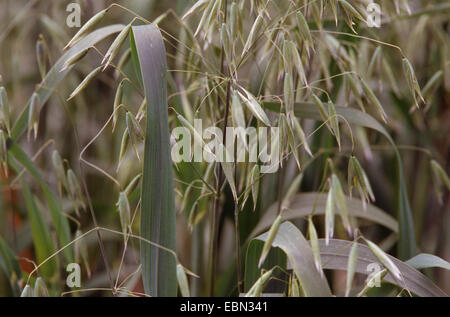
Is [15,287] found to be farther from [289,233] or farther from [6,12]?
[6,12]

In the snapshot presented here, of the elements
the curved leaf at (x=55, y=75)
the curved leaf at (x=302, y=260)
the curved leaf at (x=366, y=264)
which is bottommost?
the curved leaf at (x=366, y=264)

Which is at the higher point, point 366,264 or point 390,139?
point 390,139

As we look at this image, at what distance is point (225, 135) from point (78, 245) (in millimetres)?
227

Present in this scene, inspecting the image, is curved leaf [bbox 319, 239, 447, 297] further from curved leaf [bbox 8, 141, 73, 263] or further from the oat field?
curved leaf [bbox 8, 141, 73, 263]

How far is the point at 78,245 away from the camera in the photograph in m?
0.55

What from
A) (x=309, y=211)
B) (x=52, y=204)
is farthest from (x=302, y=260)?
(x=52, y=204)

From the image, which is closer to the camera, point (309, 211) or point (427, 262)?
point (427, 262)

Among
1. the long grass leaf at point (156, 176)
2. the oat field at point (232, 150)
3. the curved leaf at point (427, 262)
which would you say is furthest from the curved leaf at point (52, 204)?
the curved leaf at point (427, 262)

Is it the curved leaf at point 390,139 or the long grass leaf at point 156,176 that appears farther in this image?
the curved leaf at point 390,139

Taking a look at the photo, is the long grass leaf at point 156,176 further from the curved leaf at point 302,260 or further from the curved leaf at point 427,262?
the curved leaf at point 427,262

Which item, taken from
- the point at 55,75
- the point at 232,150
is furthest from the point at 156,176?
the point at 55,75

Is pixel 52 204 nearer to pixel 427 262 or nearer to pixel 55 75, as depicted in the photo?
pixel 55 75

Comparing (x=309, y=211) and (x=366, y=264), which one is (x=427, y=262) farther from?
(x=309, y=211)
